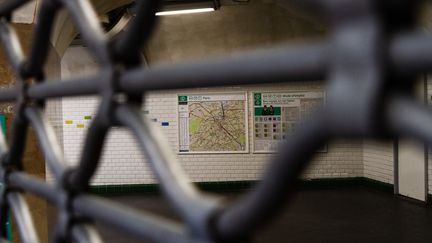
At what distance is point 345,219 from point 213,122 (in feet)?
8.93

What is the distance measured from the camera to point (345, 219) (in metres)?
5.27

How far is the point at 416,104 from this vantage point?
6.9 inches

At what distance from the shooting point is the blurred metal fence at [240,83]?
0.17 meters

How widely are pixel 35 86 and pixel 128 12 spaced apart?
17.2ft

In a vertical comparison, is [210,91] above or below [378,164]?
above

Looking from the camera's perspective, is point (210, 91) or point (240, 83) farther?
point (210, 91)

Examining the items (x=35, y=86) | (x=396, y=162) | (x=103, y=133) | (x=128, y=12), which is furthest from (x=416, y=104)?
(x=396, y=162)

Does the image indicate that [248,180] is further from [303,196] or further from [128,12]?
[128,12]

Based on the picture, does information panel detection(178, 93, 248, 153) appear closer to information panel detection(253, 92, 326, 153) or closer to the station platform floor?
information panel detection(253, 92, 326, 153)

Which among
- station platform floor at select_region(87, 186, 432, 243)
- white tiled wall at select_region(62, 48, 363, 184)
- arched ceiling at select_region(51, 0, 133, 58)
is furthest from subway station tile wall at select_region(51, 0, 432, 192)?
arched ceiling at select_region(51, 0, 133, 58)

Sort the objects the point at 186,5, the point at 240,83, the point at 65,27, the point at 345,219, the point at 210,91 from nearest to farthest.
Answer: the point at 240,83 → the point at 65,27 → the point at 186,5 → the point at 345,219 → the point at 210,91

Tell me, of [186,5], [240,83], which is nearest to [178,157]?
[186,5]

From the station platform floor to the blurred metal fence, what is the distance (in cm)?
355

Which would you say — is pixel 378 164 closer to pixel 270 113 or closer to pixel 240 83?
pixel 270 113
